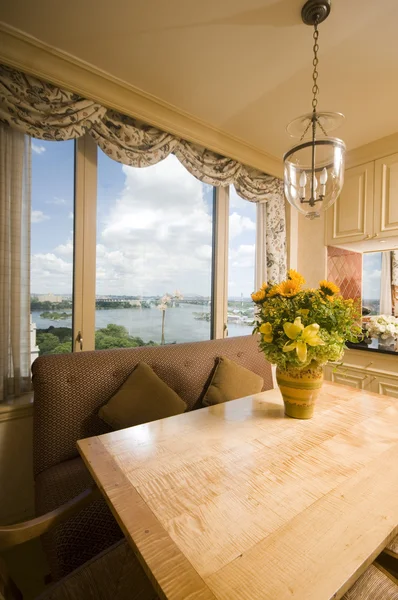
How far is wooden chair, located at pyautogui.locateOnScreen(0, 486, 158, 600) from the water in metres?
1.25

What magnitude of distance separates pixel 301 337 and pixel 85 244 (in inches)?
64.7

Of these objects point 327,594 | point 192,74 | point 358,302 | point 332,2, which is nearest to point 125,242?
point 192,74

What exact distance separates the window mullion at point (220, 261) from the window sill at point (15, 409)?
1.62m

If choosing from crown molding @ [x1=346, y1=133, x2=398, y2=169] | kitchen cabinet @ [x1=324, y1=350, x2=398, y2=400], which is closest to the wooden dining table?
kitchen cabinet @ [x1=324, y1=350, x2=398, y2=400]

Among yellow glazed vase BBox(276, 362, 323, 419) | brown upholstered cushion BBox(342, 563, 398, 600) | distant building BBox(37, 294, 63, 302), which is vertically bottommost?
brown upholstered cushion BBox(342, 563, 398, 600)

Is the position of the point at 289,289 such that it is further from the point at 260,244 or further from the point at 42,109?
the point at 260,244

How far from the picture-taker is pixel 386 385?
2383mm

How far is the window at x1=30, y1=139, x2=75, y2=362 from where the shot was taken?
1879 millimetres

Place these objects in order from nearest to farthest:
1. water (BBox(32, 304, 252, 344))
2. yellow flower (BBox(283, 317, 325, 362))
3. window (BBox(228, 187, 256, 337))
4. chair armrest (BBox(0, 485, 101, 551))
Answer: chair armrest (BBox(0, 485, 101, 551)) → yellow flower (BBox(283, 317, 325, 362)) → water (BBox(32, 304, 252, 344)) → window (BBox(228, 187, 256, 337))

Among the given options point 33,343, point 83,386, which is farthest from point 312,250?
point 33,343

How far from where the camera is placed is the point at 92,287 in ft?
6.81

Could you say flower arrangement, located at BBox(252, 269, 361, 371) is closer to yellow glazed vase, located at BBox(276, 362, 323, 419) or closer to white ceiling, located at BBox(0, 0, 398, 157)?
yellow glazed vase, located at BBox(276, 362, 323, 419)

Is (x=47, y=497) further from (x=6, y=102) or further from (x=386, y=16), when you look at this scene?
(x=386, y=16)

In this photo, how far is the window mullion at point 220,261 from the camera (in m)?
2.75
